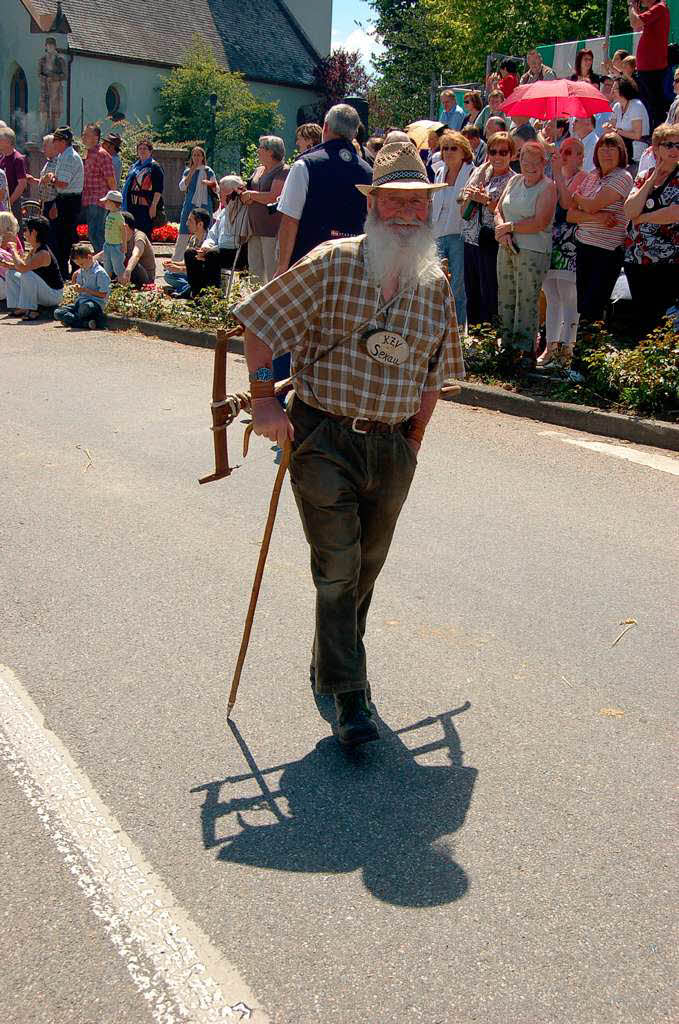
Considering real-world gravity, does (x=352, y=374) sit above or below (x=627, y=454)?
above

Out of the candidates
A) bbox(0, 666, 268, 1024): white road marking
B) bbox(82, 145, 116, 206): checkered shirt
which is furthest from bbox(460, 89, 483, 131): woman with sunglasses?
bbox(0, 666, 268, 1024): white road marking

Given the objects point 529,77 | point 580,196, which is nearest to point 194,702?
point 580,196

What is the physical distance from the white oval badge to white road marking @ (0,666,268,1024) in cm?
170

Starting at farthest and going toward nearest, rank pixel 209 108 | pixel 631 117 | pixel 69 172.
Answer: pixel 209 108 → pixel 69 172 → pixel 631 117

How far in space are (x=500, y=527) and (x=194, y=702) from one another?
9.07ft

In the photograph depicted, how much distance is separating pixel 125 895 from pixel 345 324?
1923 mm

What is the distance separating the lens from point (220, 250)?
1438cm

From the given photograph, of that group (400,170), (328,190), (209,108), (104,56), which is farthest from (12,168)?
(104,56)

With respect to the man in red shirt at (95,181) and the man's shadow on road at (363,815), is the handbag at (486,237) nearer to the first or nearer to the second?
the man's shadow on road at (363,815)

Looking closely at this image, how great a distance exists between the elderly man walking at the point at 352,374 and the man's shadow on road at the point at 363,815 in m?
0.15

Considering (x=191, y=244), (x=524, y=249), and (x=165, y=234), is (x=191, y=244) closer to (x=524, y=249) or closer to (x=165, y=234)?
(x=524, y=249)

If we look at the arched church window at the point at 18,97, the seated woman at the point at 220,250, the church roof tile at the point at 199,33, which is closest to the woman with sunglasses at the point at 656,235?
the seated woman at the point at 220,250

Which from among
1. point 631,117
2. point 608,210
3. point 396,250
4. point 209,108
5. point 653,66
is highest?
point 209,108

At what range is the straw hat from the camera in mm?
3928
